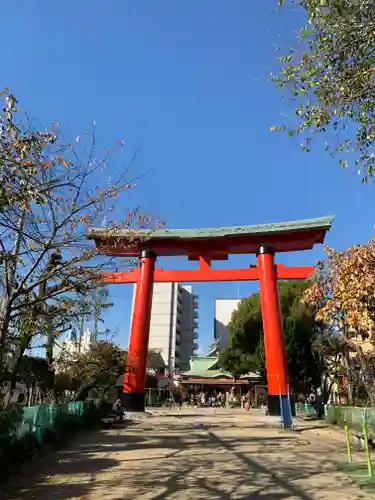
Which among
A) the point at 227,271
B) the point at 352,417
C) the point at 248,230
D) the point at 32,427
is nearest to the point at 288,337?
the point at 227,271

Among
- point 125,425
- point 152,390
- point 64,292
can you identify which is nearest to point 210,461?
point 64,292

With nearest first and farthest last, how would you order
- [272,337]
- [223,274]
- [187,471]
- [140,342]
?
[187,471]
[272,337]
[140,342]
[223,274]

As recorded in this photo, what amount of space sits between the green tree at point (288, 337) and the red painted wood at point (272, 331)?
508 centimetres

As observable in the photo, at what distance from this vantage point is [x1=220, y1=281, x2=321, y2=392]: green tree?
26.0 metres

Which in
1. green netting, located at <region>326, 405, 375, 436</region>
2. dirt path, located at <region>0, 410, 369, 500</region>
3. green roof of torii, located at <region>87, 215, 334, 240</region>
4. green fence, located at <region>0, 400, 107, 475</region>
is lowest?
dirt path, located at <region>0, 410, 369, 500</region>

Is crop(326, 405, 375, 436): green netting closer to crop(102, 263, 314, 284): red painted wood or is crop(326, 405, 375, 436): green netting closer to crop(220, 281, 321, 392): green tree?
crop(220, 281, 321, 392): green tree

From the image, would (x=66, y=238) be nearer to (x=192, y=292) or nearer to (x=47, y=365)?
(x=47, y=365)

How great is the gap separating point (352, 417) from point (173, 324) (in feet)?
197

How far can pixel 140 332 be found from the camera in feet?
69.6

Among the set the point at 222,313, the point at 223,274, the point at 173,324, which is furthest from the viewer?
the point at 222,313

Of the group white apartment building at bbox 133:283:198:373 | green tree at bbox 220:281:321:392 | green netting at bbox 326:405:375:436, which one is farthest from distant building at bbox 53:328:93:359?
white apartment building at bbox 133:283:198:373

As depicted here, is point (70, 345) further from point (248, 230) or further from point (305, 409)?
point (305, 409)

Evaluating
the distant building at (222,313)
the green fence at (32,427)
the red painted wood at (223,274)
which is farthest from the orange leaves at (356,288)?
the distant building at (222,313)

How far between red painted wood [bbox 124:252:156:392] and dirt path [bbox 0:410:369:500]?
670 centimetres
